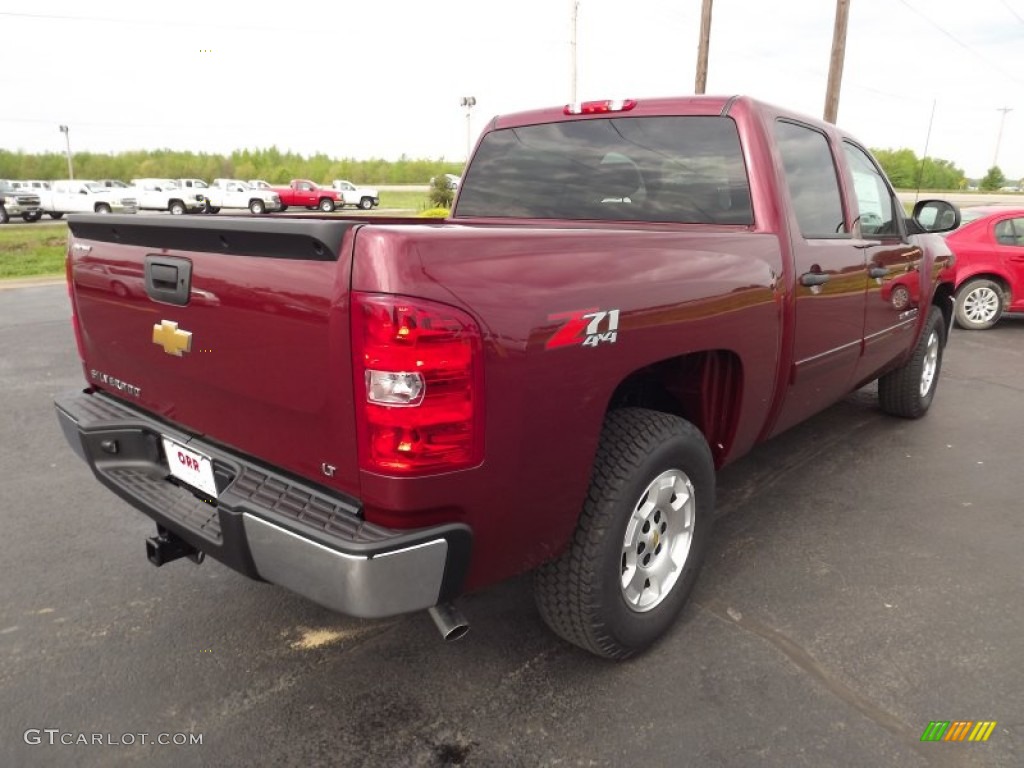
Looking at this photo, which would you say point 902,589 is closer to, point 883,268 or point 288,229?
point 883,268

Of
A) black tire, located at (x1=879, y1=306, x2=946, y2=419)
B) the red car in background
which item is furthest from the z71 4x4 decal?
the red car in background

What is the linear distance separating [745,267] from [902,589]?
153cm

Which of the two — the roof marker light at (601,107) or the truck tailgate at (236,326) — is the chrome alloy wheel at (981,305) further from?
the truck tailgate at (236,326)

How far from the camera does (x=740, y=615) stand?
2.84m

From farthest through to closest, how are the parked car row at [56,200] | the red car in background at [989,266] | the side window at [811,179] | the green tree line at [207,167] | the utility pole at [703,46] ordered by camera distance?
the green tree line at [207,167], the parked car row at [56,200], the utility pole at [703,46], the red car in background at [989,266], the side window at [811,179]

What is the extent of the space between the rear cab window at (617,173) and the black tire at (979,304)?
772 centimetres

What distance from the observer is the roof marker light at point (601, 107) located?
3.51 m

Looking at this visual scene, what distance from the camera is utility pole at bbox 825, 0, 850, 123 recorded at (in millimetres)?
18219

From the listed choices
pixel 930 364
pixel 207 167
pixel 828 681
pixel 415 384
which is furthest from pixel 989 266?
pixel 207 167

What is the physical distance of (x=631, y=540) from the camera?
95.5 inches

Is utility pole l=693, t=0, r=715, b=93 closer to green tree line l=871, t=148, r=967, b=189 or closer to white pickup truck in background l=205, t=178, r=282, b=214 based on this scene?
white pickup truck in background l=205, t=178, r=282, b=214

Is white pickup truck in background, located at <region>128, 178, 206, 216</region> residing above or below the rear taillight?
below

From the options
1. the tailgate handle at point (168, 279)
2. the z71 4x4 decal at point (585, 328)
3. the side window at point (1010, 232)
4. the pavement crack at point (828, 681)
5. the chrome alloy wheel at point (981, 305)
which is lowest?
the pavement crack at point (828, 681)
